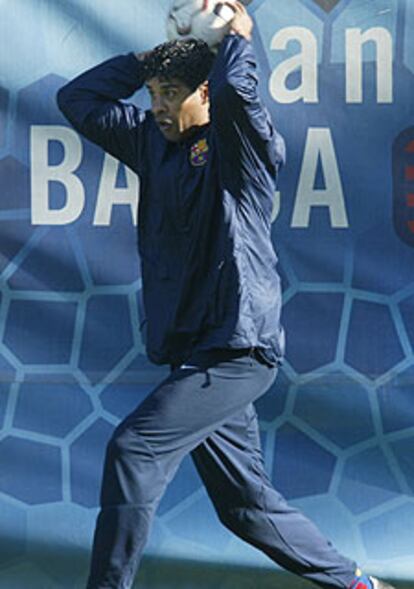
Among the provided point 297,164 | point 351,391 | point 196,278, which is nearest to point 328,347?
point 351,391

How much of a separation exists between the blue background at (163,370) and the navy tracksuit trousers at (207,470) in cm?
74

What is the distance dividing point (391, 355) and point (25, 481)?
125 cm

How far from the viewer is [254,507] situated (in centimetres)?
446

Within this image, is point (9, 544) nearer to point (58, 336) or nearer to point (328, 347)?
point (58, 336)

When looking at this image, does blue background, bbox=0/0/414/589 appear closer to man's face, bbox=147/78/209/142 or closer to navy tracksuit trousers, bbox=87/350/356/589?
navy tracksuit trousers, bbox=87/350/356/589

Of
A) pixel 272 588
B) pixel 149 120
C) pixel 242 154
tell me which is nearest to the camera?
pixel 242 154

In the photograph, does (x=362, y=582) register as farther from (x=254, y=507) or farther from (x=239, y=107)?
(x=239, y=107)

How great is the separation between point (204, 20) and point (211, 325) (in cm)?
84

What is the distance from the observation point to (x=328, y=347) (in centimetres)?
526

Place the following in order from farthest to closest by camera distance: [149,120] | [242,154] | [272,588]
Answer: [272,588] → [149,120] → [242,154]

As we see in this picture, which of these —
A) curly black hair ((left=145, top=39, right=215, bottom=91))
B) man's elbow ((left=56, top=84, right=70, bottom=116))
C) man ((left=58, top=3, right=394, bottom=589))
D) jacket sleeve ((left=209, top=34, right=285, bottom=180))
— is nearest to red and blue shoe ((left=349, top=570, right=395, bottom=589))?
man ((left=58, top=3, right=394, bottom=589))

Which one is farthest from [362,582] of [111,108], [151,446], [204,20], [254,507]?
[204,20]

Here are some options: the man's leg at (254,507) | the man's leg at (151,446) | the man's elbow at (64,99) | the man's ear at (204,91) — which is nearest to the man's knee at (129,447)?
the man's leg at (151,446)

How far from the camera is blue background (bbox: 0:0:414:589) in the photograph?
521 cm
